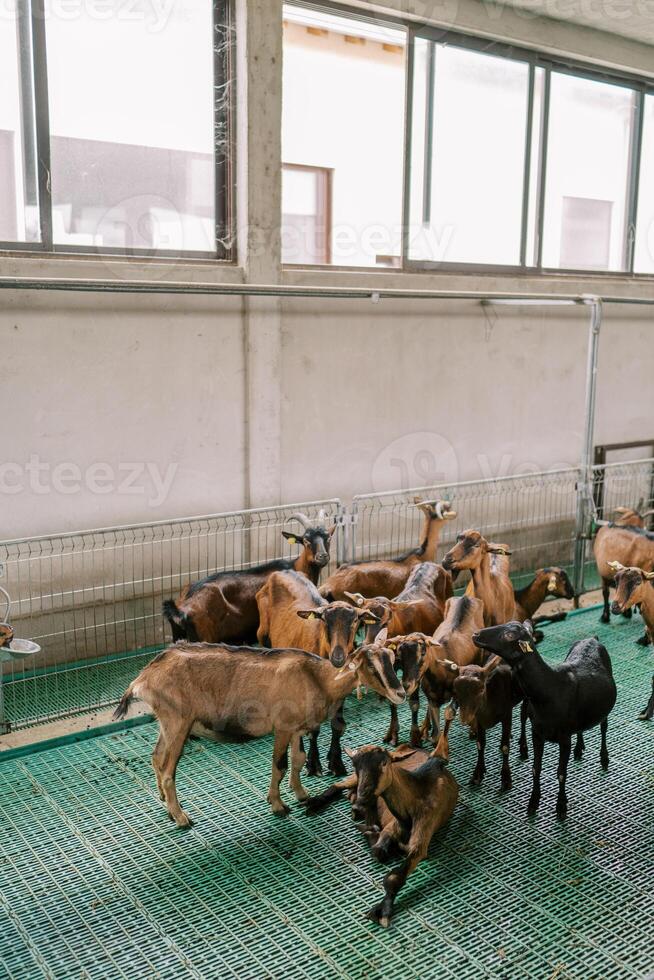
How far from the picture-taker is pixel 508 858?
155 inches

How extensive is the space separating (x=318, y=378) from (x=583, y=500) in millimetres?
2392

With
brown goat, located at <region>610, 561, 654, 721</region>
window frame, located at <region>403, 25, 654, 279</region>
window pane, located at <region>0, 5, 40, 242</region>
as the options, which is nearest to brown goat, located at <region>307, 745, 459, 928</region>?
brown goat, located at <region>610, 561, 654, 721</region>

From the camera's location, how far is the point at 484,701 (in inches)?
172

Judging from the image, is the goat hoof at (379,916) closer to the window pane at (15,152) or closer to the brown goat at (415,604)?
the brown goat at (415,604)

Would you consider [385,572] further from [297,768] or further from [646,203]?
[646,203]

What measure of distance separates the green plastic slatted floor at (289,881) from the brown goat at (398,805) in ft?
0.34

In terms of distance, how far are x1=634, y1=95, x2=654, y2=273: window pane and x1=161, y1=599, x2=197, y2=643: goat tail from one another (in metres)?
6.54

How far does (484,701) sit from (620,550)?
2.79 metres

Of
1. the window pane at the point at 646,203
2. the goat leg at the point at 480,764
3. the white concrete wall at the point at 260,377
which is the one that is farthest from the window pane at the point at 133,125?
the window pane at the point at 646,203

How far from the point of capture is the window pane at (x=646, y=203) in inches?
365

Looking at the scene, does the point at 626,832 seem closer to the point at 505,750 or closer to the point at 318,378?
the point at 505,750

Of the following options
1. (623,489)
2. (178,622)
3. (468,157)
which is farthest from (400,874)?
(468,157)

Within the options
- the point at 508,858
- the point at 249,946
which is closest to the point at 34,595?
the point at 249,946

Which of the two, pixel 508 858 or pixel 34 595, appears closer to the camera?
pixel 508 858
